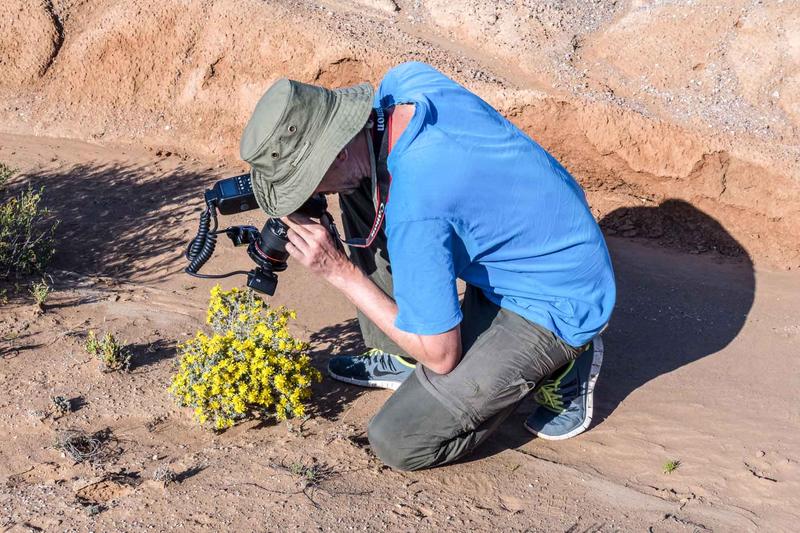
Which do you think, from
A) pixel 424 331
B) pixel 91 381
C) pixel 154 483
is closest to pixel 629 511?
pixel 424 331

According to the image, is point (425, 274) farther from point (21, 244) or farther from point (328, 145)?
point (21, 244)

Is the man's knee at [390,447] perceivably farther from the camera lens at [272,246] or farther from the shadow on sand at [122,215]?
the shadow on sand at [122,215]

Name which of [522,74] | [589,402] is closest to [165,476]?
[589,402]

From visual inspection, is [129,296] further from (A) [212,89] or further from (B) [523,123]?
(B) [523,123]

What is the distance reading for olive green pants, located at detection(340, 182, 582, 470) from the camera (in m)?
3.21

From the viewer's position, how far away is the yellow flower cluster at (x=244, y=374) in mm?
3359

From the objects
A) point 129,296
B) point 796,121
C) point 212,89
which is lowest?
point 129,296

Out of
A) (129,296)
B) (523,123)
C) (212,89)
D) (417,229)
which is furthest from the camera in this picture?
(212,89)

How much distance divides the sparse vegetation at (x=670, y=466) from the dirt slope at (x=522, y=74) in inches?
108

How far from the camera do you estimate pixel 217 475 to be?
3.12 meters

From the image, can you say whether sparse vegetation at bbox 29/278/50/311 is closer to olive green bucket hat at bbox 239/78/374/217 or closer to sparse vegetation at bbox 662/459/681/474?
olive green bucket hat at bbox 239/78/374/217

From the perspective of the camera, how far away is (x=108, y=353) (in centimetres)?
378

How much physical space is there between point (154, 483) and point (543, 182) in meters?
1.84

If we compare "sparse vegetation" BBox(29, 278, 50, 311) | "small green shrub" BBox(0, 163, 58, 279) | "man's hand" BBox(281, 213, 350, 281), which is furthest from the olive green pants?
"small green shrub" BBox(0, 163, 58, 279)
